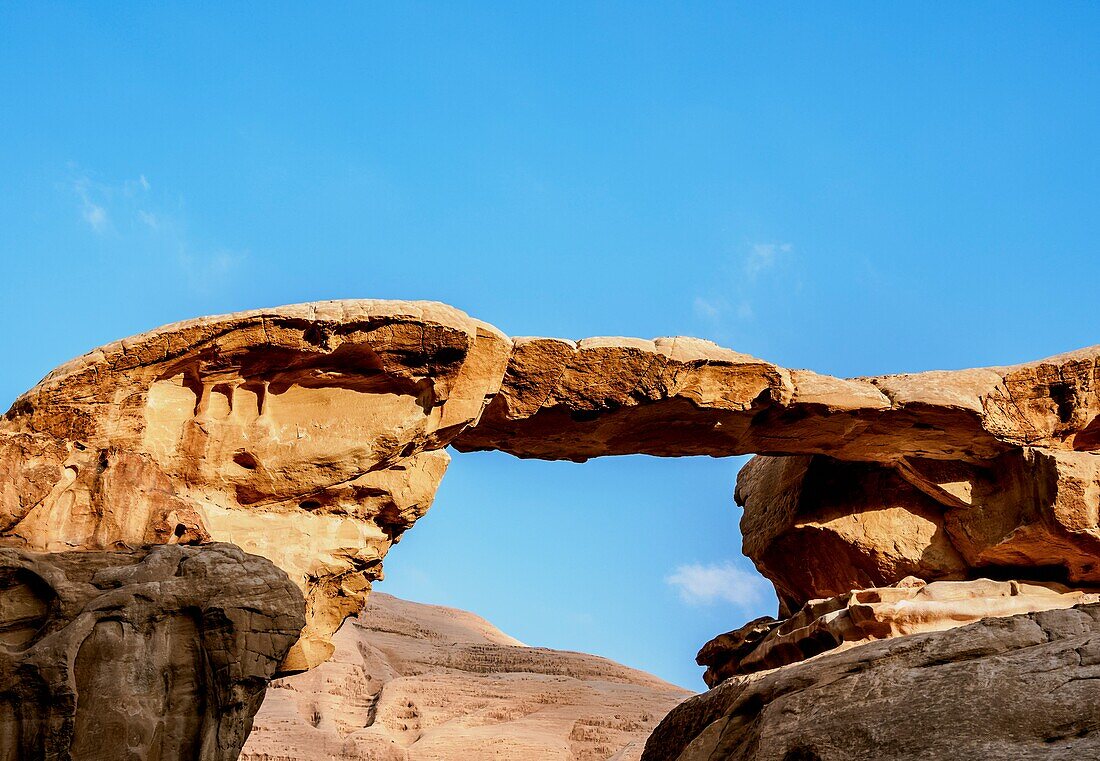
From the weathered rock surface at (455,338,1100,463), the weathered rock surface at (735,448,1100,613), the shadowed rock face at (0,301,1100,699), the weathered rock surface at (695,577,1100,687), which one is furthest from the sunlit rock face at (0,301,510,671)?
the weathered rock surface at (735,448,1100,613)

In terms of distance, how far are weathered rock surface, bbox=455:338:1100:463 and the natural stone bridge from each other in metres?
0.02

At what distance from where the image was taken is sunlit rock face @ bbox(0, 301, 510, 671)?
30.6 ft

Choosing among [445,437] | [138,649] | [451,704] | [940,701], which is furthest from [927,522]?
[138,649]

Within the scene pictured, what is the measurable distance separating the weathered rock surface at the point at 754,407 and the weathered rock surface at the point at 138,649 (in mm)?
3036

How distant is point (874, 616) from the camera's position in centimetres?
1021

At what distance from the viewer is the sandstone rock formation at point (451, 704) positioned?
1549 centimetres

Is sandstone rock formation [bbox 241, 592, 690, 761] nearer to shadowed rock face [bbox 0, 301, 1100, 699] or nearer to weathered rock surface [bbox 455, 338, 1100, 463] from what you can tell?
shadowed rock face [bbox 0, 301, 1100, 699]

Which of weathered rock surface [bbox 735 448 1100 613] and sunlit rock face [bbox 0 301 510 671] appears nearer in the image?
sunlit rock face [bbox 0 301 510 671]

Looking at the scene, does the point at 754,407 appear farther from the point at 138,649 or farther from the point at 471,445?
the point at 138,649

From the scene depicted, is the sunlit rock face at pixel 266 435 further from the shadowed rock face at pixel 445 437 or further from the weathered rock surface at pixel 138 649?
the weathered rock surface at pixel 138 649

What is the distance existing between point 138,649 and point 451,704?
30.0 ft

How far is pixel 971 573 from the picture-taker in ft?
41.3

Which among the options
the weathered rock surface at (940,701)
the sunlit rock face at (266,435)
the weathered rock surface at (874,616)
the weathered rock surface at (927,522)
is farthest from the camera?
the weathered rock surface at (927,522)

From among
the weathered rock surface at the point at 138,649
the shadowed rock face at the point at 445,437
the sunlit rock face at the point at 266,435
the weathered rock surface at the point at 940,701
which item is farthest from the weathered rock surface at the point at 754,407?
the weathered rock surface at the point at 940,701
